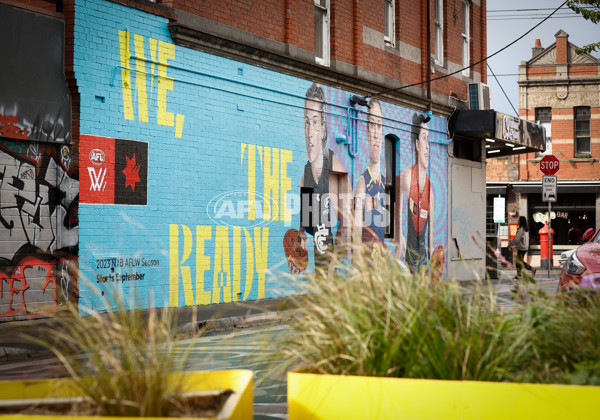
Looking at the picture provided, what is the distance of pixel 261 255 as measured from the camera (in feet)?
49.3

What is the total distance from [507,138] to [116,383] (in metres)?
19.9

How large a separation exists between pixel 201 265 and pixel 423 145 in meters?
9.91

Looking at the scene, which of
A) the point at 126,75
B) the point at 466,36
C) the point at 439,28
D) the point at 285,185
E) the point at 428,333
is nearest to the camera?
the point at 428,333

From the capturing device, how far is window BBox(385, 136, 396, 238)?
65.5ft

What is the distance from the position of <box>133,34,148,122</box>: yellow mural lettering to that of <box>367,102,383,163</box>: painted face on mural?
25.1 feet

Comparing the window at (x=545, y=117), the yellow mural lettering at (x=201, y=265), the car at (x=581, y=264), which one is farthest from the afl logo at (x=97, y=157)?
the window at (x=545, y=117)

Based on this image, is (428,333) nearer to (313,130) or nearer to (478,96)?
(313,130)

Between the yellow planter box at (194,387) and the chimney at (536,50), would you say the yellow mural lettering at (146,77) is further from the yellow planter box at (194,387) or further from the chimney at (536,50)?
the chimney at (536,50)

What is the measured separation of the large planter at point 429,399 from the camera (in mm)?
3516

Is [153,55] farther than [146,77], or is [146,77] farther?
[153,55]

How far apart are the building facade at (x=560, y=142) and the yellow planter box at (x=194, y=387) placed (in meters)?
32.9

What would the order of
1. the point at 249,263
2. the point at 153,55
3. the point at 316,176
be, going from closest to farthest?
the point at 153,55
the point at 249,263
the point at 316,176

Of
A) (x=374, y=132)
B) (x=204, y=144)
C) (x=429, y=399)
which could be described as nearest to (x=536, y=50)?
(x=374, y=132)

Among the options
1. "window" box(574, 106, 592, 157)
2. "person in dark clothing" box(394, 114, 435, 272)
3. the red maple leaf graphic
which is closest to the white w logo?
the red maple leaf graphic
